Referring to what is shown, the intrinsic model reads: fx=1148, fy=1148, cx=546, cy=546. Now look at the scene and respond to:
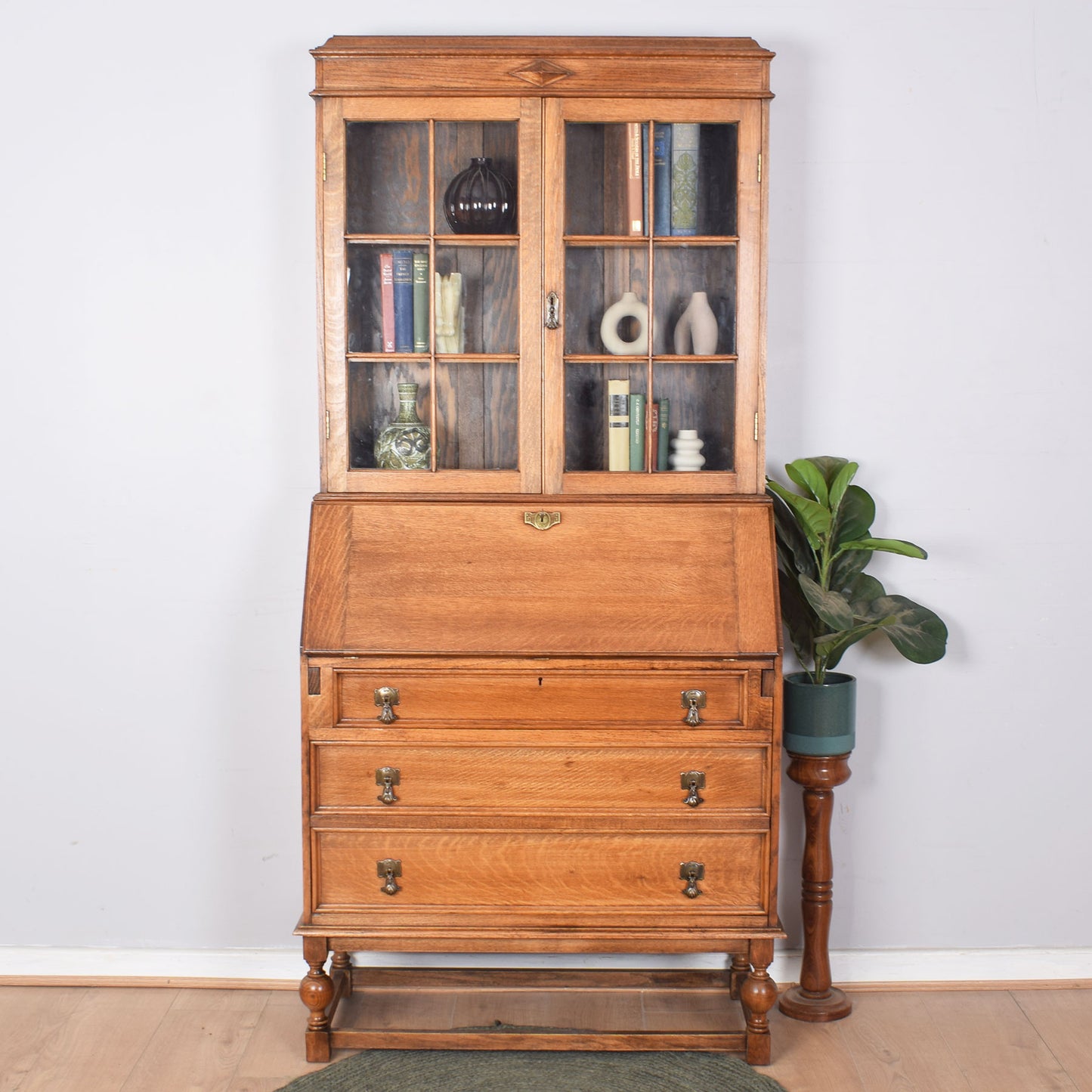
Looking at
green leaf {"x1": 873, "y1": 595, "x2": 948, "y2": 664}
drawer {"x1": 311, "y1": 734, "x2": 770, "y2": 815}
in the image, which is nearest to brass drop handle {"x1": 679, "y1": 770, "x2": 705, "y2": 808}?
drawer {"x1": 311, "y1": 734, "x2": 770, "y2": 815}

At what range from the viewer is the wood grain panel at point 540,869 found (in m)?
2.43

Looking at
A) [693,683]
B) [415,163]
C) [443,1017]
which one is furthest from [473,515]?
[443,1017]

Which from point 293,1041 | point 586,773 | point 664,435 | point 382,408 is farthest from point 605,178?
point 293,1041

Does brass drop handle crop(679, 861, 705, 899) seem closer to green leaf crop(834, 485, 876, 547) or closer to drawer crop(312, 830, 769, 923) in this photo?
drawer crop(312, 830, 769, 923)

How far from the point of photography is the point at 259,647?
111 inches

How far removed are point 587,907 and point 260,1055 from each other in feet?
2.65

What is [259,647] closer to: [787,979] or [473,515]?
[473,515]

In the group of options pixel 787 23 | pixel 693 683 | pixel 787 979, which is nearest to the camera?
pixel 693 683

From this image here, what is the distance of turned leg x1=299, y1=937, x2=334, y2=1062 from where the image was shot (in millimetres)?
2459

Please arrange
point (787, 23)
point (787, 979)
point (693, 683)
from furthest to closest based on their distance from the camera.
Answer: point (787, 979)
point (787, 23)
point (693, 683)

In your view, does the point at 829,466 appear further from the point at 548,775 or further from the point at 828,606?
the point at 548,775

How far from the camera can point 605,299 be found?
2498 millimetres

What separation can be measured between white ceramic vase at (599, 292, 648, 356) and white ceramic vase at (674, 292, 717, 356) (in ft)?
0.24

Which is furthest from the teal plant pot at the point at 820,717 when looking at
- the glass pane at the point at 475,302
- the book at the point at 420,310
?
the book at the point at 420,310
